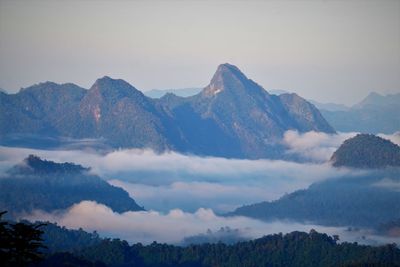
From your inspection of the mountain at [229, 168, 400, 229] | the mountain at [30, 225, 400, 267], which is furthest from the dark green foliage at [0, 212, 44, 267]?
the mountain at [229, 168, 400, 229]

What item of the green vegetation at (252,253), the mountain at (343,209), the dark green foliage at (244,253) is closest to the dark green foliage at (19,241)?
the green vegetation at (252,253)

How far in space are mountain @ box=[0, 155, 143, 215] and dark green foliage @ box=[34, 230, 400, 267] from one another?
53.0m

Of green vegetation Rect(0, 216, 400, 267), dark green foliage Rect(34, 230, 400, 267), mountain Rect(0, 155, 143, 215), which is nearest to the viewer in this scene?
green vegetation Rect(0, 216, 400, 267)

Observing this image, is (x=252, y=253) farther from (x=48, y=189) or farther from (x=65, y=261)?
(x=48, y=189)

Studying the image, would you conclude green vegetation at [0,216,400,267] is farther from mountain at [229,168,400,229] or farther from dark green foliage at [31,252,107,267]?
mountain at [229,168,400,229]

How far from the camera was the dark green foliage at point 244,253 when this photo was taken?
12138 centimetres

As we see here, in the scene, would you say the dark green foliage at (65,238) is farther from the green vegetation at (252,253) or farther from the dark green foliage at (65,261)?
the dark green foliage at (65,261)

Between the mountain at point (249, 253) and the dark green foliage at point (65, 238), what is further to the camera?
the dark green foliage at point (65, 238)

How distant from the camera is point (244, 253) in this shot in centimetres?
12812

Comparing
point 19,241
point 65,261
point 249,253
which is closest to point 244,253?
point 249,253

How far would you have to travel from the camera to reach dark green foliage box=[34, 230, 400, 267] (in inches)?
4779

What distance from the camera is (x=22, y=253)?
46469 mm

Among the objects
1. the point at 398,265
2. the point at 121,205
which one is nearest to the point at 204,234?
the point at 121,205

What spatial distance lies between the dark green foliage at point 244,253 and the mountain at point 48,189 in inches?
2088
